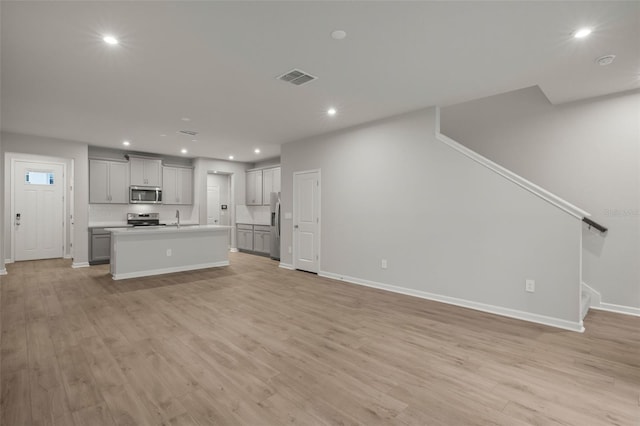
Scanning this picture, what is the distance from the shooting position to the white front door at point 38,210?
7004 millimetres

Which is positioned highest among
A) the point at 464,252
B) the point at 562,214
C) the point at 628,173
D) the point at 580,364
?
the point at 628,173

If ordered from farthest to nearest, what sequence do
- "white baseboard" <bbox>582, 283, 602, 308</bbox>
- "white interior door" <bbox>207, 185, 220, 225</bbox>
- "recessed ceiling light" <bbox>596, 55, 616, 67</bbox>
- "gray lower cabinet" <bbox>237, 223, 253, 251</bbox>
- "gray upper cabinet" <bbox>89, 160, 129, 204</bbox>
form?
1. "white interior door" <bbox>207, 185, 220, 225</bbox>
2. "gray lower cabinet" <bbox>237, 223, 253, 251</bbox>
3. "gray upper cabinet" <bbox>89, 160, 129, 204</bbox>
4. "white baseboard" <bbox>582, 283, 602, 308</bbox>
5. "recessed ceiling light" <bbox>596, 55, 616, 67</bbox>

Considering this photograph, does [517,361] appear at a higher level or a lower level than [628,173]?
lower

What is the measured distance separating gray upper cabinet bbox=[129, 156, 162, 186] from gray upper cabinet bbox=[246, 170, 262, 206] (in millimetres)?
2419

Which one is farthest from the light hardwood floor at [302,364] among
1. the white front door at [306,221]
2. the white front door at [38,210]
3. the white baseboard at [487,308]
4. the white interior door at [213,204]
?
the white interior door at [213,204]

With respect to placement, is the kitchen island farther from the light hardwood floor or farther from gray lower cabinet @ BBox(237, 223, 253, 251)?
gray lower cabinet @ BBox(237, 223, 253, 251)

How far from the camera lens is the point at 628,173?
3.74 meters

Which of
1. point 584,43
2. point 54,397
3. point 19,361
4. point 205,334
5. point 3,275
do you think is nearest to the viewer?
point 54,397

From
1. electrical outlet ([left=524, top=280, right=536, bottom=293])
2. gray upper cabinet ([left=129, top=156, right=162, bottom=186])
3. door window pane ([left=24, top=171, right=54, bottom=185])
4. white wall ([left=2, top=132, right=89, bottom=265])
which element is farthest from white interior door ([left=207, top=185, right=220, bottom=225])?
electrical outlet ([left=524, top=280, right=536, bottom=293])

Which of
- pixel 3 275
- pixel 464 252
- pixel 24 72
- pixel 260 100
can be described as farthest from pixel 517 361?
pixel 3 275

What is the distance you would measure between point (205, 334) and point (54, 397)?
1.21 m

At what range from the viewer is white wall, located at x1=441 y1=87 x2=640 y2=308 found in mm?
3725

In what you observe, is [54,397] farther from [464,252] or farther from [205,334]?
[464,252]

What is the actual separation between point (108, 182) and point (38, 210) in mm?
1919
